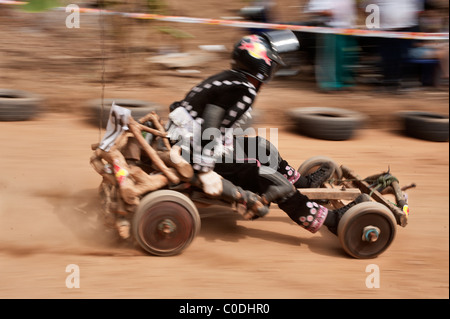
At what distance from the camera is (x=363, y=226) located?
3842 millimetres

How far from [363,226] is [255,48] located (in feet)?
4.70

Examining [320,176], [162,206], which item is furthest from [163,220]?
[320,176]

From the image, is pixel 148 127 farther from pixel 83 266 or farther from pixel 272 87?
pixel 272 87

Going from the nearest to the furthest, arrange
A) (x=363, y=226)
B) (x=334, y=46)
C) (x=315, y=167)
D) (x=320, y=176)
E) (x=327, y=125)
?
1. (x=363, y=226)
2. (x=320, y=176)
3. (x=315, y=167)
4. (x=327, y=125)
5. (x=334, y=46)

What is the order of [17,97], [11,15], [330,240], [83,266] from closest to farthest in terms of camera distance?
[83,266] → [330,240] → [17,97] → [11,15]

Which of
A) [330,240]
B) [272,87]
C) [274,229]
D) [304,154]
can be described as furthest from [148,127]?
[272,87]

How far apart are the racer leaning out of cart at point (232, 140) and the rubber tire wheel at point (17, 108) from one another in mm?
3318

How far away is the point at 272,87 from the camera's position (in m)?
8.70

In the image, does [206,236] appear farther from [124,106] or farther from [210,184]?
[124,106]

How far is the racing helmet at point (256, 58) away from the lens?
3774 millimetres

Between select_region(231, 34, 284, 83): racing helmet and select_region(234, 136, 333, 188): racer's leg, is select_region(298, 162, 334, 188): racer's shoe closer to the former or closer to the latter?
select_region(234, 136, 333, 188): racer's leg

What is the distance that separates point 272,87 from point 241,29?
1673mm

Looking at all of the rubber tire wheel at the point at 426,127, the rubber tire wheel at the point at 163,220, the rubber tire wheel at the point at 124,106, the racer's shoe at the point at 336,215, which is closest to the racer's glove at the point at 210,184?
the rubber tire wheel at the point at 163,220

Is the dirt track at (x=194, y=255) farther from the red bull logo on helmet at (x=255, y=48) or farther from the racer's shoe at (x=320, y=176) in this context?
the red bull logo on helmet at (x=255, y=48)
